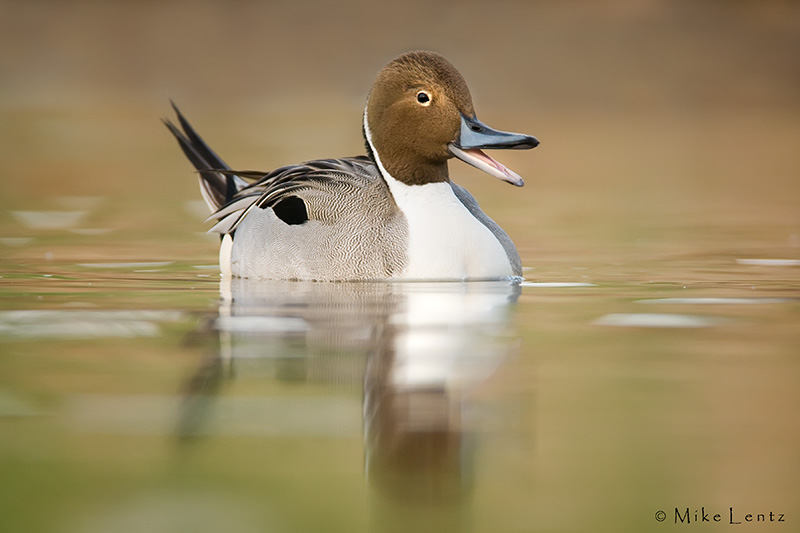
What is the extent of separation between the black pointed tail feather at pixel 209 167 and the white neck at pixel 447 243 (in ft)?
7.25

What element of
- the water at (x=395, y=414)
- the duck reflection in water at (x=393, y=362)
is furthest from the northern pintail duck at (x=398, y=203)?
the water at (x=395, y=414)

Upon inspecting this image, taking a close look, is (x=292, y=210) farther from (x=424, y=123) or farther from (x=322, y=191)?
(x=424, y=123)

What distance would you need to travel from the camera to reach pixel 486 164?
6902 mm

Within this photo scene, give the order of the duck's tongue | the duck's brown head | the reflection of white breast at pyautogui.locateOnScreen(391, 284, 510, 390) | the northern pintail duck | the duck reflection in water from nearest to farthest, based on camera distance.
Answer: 1. the duck reflection in water
2. the reflection of white breast at pyautogui.locateOnScreen(391, 284, 510, 390)
3. the duck's tongue
4. the northern pintail duck
5. the duck's brown head

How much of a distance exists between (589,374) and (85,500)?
1842 millimetres

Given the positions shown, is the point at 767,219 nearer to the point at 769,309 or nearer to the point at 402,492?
the point at 769,309

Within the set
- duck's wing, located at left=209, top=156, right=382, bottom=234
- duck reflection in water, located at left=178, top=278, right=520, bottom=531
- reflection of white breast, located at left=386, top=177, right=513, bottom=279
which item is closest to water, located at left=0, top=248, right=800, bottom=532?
duck reflection in water, located at left=178, top=278, right=520, bottom=531

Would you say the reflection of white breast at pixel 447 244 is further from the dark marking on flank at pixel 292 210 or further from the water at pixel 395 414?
the water at pixel 395 414

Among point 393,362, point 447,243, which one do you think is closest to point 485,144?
point 447,243

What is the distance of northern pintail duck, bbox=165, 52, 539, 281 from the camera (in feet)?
22.7

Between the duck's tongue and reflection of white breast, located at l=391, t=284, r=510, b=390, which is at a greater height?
the duck's tongue

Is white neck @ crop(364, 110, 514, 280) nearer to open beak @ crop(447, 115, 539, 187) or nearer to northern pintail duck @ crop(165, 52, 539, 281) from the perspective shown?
northern pintail duck @ crop(165, 52, 539, 281)

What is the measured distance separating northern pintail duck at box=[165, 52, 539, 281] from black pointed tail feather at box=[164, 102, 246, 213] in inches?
56.2

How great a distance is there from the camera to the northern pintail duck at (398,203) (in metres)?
6.91
